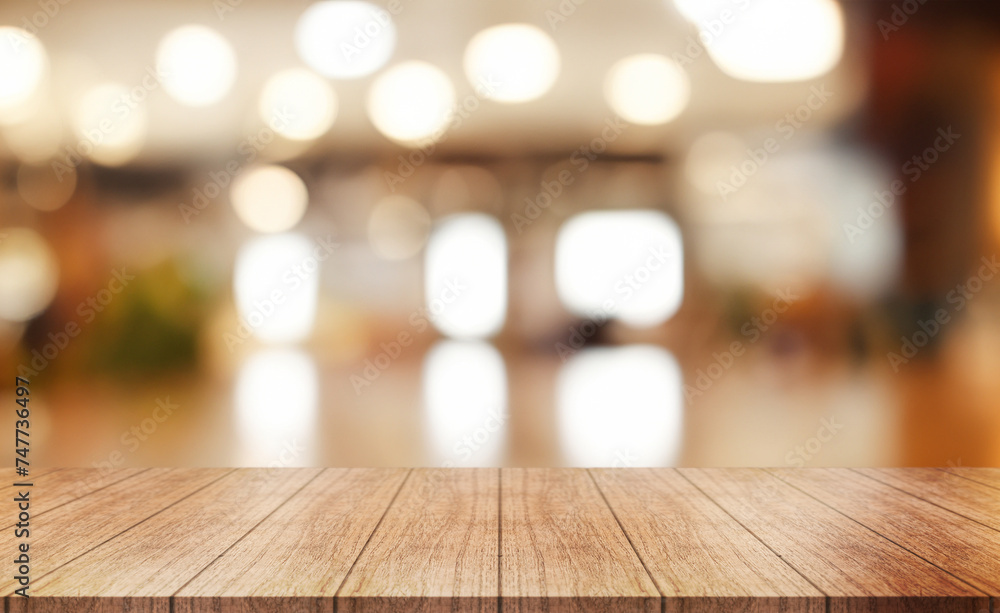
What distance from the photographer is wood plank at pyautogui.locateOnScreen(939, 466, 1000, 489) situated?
2.05 metres

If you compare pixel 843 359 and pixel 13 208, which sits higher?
pixel 13 208

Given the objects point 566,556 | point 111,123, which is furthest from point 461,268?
point 566,556

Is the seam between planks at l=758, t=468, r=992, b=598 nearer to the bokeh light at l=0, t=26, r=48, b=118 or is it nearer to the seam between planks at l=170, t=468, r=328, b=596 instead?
the seam between planks at l=170, t=468, r=328, b=596

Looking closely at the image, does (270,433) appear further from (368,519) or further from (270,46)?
(270,46)

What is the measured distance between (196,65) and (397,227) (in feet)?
2.43

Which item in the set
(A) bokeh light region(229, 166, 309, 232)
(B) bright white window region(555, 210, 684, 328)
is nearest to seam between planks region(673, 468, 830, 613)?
(B) bright white window region(555, 210, 684, 328)

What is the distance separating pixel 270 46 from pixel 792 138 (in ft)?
4.97

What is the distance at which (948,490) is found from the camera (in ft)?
6.33

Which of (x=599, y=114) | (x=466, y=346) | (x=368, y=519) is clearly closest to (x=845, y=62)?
(x=599, y=114)

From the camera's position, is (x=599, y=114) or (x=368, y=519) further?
(x=599, y=114)

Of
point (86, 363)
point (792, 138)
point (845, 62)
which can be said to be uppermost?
point (845, 62)

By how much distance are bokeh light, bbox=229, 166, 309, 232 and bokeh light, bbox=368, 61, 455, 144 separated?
0.99 ft

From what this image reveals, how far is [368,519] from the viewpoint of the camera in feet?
5.38

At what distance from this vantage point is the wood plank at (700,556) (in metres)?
1.16
